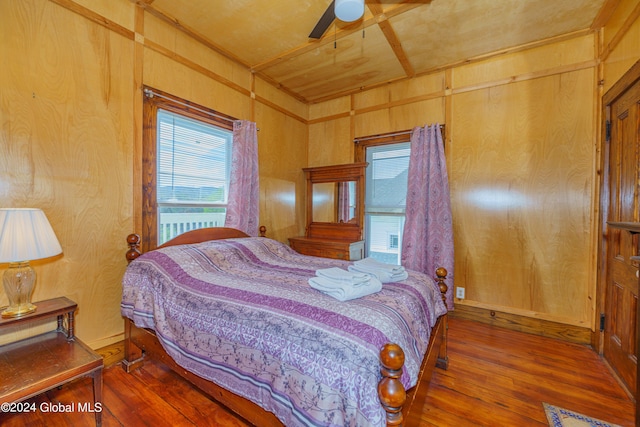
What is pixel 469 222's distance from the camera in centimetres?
295

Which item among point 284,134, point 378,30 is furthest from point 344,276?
point 284,134

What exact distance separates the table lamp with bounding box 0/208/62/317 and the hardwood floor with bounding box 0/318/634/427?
665 mm

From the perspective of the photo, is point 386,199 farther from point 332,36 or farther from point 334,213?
point 332,36

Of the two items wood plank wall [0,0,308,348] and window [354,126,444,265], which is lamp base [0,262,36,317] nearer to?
wood plank wall [0,0,308,348]

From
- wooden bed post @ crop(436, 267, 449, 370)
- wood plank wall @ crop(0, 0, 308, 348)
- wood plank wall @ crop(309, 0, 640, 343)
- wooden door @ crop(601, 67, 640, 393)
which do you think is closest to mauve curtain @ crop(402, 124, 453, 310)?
wood plank wall @ crop(309, 0, 640, 343)

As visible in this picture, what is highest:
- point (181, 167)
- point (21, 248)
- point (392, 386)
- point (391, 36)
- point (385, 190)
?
point (391, 36)

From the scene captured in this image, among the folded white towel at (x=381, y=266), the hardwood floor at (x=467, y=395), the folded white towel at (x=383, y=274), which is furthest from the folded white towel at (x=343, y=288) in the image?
the hardwood floor at (x=467, y=395)

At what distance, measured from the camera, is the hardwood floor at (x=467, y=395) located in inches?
60.1

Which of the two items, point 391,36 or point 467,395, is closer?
point 467,395

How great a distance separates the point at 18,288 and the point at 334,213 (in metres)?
2.92

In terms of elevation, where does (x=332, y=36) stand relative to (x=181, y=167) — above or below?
above

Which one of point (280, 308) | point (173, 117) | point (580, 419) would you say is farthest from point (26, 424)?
point (580, 419)

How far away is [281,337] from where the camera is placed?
1137 millimetres

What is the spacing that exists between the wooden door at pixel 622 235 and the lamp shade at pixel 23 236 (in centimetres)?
356
